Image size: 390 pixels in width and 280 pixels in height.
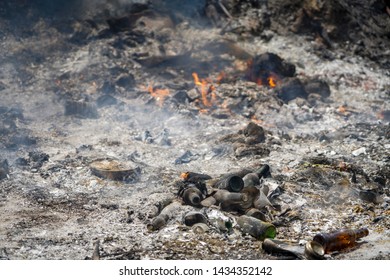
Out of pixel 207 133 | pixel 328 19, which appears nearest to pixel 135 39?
pixel 207 133

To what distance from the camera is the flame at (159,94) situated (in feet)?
34.1

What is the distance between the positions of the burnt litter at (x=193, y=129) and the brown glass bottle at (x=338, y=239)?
6cm

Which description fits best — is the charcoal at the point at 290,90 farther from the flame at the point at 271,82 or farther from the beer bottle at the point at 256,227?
the beer bottle at the point at 256,227

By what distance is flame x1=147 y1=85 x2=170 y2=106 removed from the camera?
1039 cm

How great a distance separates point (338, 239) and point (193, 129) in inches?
193

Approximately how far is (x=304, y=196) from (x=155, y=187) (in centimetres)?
219

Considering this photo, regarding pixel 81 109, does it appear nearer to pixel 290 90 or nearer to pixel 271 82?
pixel 271 82

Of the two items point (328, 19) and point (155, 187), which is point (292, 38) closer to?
point (328, 19)

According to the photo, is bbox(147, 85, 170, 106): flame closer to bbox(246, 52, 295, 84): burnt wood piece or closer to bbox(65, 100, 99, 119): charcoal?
bbox(65, 100, 99, 119): charcoal

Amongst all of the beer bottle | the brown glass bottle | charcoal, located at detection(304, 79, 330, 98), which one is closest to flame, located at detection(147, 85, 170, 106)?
charcoal, located at detection(304, 79, 330, 98)

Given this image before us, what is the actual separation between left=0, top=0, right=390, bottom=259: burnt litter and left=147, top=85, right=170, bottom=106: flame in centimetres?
7

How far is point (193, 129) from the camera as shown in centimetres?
→ 924

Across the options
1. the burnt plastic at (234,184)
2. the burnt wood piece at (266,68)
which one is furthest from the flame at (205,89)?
the burnt plastic at (234,184)
